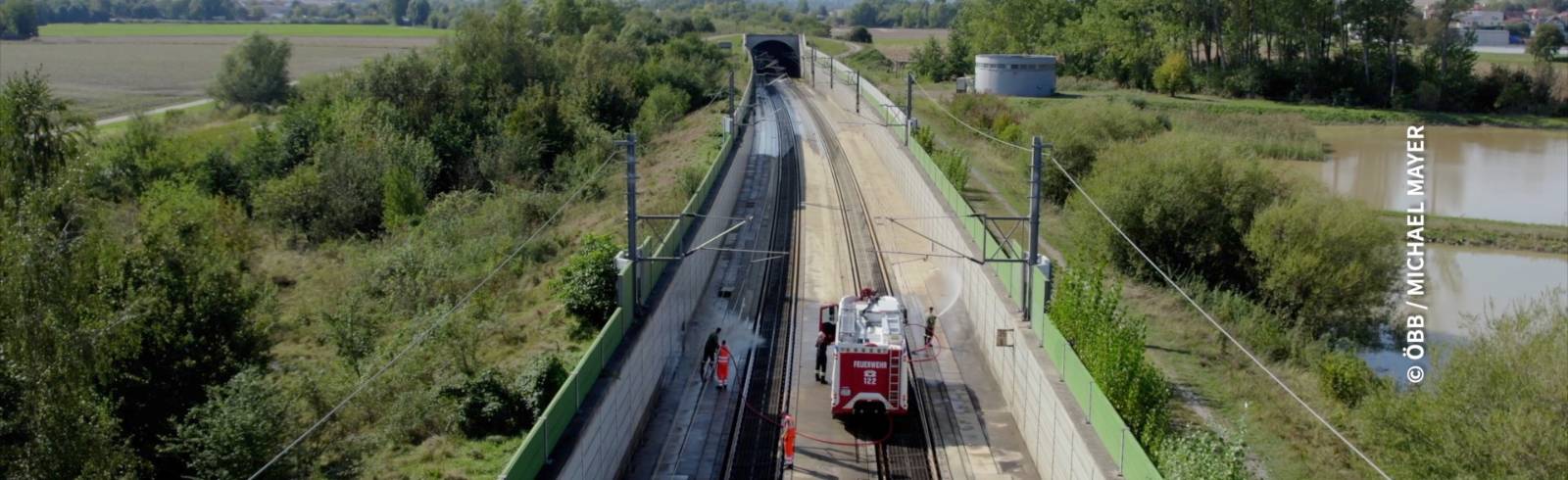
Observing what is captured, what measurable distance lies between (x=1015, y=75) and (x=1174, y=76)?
14408 millimetres

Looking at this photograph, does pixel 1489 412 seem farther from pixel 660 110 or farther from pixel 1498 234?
pixel 660 110

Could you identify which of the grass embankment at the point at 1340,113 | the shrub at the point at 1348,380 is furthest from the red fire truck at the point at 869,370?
the grass embankment at the point at 1340,113

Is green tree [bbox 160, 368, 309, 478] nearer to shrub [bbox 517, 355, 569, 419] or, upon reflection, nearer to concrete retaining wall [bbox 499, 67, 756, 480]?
shrub [bbox 517, 355, 569, 419]

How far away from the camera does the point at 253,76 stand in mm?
90125

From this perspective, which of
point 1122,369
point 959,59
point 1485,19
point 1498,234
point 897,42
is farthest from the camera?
point 1485,19

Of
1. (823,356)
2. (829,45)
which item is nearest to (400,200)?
(823,356)

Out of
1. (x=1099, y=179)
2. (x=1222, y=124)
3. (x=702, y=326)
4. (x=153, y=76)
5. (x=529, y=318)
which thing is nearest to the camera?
(x=529, y=318)

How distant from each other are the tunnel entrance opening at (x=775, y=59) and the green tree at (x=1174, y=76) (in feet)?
109

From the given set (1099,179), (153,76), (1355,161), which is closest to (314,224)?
(1099,179)

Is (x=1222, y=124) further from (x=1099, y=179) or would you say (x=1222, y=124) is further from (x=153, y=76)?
(x=153, y=76)

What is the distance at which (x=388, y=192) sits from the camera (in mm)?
50062

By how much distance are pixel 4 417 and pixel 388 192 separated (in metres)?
32.0

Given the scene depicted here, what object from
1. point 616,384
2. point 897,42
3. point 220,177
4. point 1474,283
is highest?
point 897,42

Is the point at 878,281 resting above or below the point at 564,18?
below
